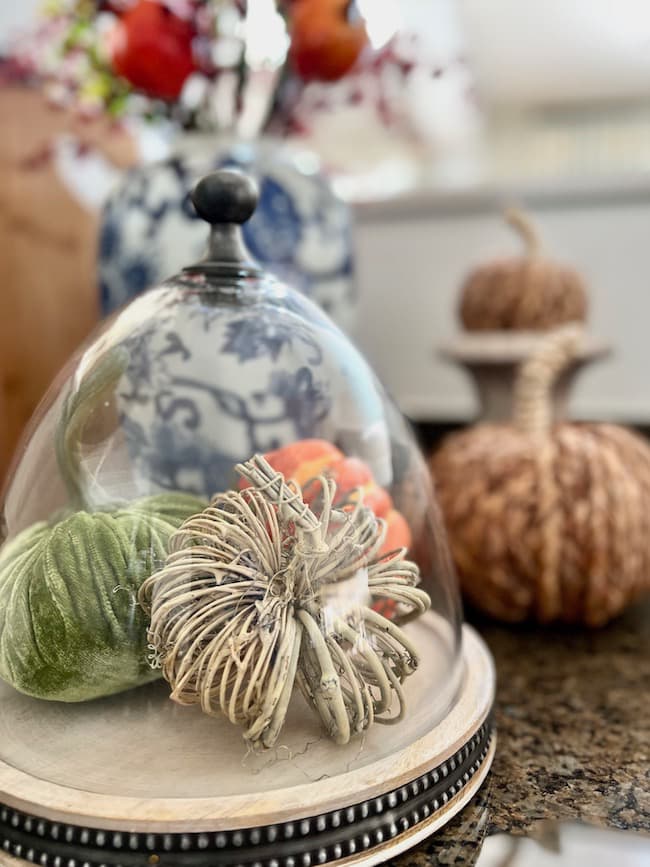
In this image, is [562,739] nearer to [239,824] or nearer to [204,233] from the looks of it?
[239,824]

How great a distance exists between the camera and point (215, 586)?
12.2 inches

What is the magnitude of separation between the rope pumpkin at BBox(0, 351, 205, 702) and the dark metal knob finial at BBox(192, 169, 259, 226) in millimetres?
129

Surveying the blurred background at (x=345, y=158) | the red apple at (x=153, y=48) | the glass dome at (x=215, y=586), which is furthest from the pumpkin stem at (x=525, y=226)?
the glass dome at (x=215, y=586)

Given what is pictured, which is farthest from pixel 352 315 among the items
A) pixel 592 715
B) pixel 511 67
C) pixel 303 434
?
pixel 511 67

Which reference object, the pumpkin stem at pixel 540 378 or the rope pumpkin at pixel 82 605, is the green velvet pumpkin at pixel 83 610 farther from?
the pumpkin stem at pixel 540 378

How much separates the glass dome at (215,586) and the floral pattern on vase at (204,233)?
10.7 inches

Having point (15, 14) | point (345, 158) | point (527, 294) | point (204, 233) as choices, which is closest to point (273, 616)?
point (204, 233)

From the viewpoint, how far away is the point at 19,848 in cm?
29

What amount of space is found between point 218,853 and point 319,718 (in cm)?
6

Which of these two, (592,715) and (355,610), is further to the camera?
(592,715)

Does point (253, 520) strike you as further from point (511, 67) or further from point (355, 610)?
point (511, 67)

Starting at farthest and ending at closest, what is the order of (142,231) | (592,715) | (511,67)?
(511,67) < (142,231) < (592,715)

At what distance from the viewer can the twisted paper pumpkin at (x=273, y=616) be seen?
11.8 inches

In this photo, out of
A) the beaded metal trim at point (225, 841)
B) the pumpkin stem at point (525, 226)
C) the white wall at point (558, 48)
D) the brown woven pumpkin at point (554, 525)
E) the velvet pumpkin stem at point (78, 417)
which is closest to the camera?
the beaded metal trim at point (225, 841)
